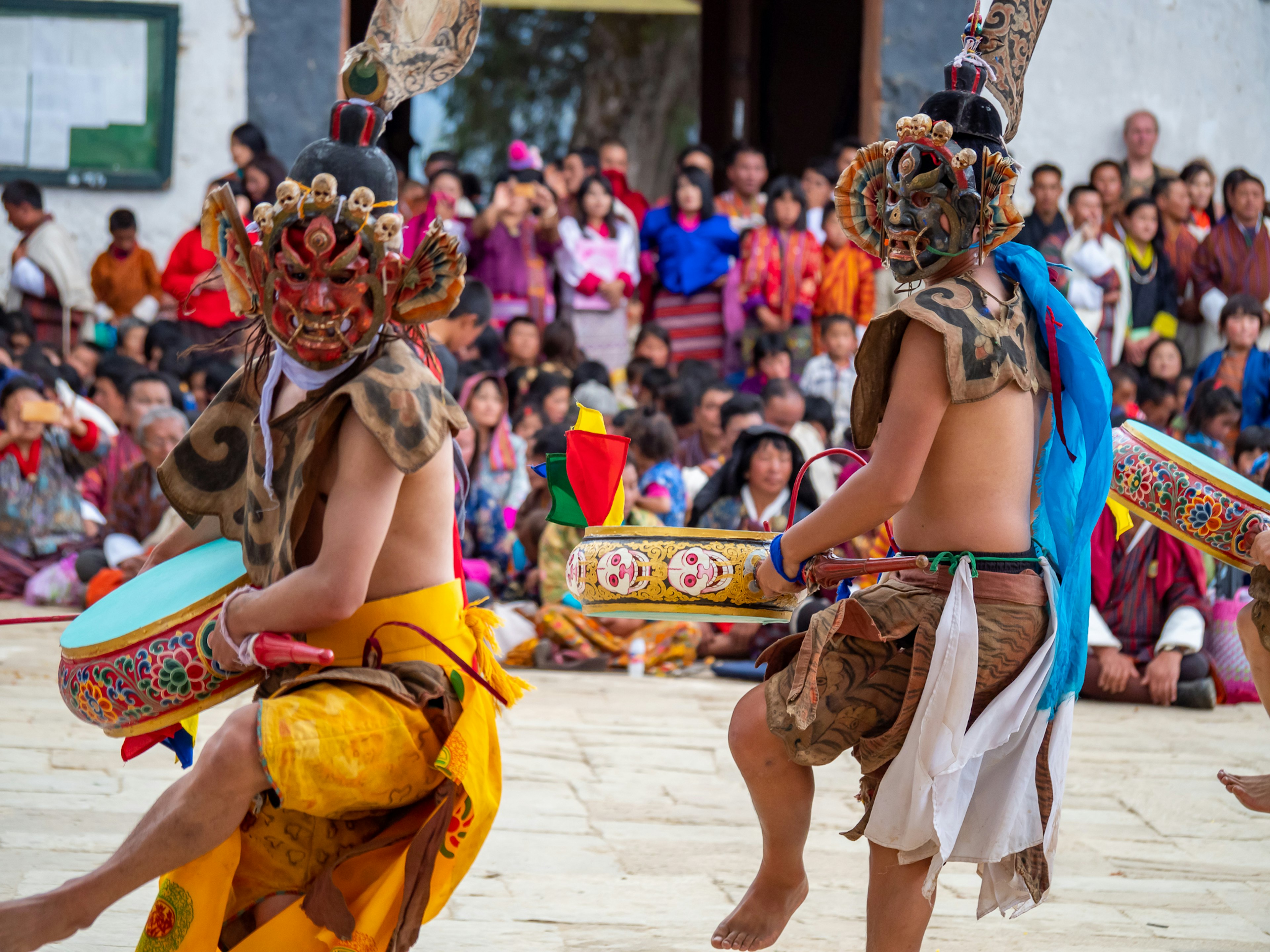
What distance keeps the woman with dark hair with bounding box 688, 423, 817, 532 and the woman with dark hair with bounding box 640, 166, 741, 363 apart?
2.65m

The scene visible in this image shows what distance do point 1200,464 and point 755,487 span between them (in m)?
3.48

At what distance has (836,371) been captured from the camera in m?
8.81

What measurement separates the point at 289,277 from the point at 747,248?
6.84 metres

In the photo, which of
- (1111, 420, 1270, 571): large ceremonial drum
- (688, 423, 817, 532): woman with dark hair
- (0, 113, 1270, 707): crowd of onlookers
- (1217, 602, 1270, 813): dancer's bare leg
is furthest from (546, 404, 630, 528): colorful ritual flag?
(688, 423, 817, 532): woman with dark hair

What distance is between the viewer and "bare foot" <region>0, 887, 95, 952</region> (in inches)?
83.4

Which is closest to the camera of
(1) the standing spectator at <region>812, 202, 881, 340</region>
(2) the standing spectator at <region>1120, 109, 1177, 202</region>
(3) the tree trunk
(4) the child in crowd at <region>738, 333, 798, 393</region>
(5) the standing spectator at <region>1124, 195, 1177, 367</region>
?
(4) the child in crowd at <region>738, 333, 798, 393</region>

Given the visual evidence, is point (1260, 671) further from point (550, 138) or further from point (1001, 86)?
point (550, 138)

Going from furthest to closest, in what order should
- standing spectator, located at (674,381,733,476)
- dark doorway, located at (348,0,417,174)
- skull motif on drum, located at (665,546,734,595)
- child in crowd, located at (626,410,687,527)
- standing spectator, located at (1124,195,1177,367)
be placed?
dark doorway, located at (348,0,417,174)
standing spectator, located at (1124,195,1177,367)
standing spectator, located at (674,381,733,476)
child in crowd, located at (626,410,687,527)
skull motif on drum, located at (665,546,734,595)

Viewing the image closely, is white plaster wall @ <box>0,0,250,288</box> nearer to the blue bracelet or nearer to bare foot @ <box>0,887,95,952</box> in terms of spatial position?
the blue bracelet

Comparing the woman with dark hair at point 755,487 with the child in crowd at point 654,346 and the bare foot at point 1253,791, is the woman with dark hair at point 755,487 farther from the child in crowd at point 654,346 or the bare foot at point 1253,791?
the bare foot at point 1253,791

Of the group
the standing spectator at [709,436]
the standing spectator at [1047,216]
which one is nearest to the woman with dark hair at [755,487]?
the standing spectator at [709,436]

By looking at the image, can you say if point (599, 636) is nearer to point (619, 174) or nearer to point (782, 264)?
point (782, 264)

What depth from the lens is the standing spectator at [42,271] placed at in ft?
30.9

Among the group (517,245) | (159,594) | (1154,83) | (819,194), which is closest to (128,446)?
(517,245)
